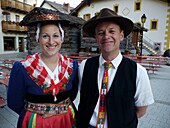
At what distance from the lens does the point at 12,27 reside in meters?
19.9

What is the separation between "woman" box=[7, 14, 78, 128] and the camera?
153 centimetres

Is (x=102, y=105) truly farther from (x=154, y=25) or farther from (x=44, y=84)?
(x=154, y=25)

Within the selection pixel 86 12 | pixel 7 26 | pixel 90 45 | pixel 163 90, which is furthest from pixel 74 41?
pixel 86 12

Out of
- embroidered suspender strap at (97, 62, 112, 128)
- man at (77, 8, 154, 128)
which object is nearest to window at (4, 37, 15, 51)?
man at (77, 8, 154, 128)

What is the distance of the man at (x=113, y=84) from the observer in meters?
1.41

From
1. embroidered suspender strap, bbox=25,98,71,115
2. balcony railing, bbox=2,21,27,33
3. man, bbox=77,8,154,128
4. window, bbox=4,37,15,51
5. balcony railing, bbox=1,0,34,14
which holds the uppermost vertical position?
balcony railing, bbox=1,0,34,14

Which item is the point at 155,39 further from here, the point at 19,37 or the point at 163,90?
the point at 19,37

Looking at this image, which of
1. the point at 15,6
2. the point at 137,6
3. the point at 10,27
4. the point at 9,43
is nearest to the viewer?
the point at 10,27

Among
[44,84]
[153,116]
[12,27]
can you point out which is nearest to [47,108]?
[44,84]

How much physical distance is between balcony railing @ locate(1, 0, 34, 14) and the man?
21.1 meters

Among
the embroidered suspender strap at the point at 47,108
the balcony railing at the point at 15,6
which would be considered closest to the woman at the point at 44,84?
the embroidered suspender strap at the point at 47,108

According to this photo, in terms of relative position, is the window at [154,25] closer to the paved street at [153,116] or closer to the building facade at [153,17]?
the building facade at [153,17]

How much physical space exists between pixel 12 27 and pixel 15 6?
110 inches

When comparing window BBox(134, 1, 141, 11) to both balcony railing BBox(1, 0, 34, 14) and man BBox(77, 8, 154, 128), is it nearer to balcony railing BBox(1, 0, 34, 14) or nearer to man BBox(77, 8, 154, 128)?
balcony railing BBox(1, 0, 34, 14)
